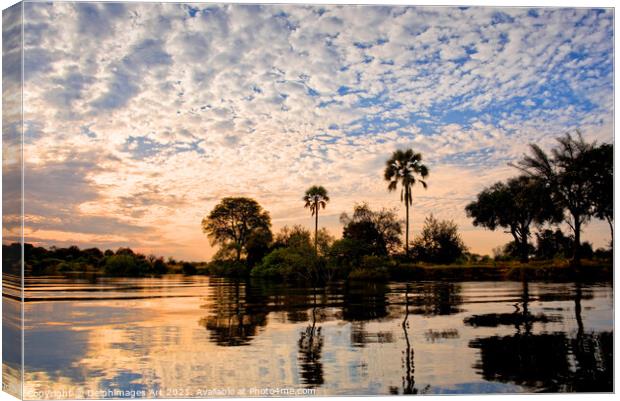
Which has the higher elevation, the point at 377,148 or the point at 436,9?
the point at 436,9

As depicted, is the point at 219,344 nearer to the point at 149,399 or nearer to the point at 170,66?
the point at 149,399

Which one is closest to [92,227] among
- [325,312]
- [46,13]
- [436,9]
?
[46,13]

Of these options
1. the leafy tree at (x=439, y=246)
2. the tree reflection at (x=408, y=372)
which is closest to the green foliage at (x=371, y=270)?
the leafy tree at (x=439, y=246)

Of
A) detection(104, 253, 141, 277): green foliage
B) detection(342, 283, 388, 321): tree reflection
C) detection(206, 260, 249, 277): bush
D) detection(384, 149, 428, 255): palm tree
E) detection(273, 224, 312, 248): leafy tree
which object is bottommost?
detection(342, 283, 388, 321): tree reflection

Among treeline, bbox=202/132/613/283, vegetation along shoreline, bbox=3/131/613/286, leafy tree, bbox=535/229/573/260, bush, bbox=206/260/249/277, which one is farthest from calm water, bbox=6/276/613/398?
bush, bbox=206/260/249/277

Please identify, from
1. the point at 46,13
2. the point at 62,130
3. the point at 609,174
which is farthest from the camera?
the point at 609,174

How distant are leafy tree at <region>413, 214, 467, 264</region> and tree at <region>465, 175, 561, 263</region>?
3824 mm

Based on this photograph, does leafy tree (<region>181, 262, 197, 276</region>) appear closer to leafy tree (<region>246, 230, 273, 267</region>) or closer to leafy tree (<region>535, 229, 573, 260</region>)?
leafy tree (<region>246, 230, 273, 267</region>)

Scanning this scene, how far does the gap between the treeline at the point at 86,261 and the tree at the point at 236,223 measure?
1.89 metres

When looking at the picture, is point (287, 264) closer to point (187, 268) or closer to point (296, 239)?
point (296, 239)

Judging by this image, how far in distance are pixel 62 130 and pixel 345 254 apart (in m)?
16.6

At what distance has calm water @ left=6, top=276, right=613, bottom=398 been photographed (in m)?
9.06

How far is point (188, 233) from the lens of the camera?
1469 centimetres

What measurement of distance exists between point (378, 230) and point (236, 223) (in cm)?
772
